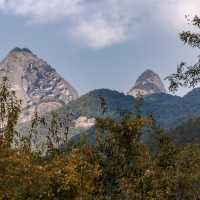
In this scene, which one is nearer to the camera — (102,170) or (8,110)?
(102,170)

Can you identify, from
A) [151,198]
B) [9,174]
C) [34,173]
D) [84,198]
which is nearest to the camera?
[9,174]

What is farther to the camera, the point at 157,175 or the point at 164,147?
the point at 164,147

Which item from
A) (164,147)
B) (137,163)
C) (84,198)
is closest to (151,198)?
(137,163)

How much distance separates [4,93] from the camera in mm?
56438

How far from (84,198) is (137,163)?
24.5ft

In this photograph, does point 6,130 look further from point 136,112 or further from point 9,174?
point 9,174

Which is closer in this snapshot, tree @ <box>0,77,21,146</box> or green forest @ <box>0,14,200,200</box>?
green forest @ <box>0,14,200,200</box>

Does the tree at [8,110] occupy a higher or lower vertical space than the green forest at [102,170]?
higher

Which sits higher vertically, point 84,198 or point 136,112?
point 136,112

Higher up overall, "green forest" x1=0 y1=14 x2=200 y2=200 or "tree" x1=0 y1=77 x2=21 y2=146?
"tree" x1=0 y1=77 x2=21 y2=146

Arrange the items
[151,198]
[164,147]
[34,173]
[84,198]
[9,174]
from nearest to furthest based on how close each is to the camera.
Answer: [9,174] → [34,173] → [84,198] → [151,198] → [164,147]

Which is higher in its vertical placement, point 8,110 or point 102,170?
point 8,110

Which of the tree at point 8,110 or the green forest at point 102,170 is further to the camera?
the tree at point 8,110

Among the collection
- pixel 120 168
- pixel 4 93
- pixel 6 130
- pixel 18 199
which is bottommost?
pixel 18 199
